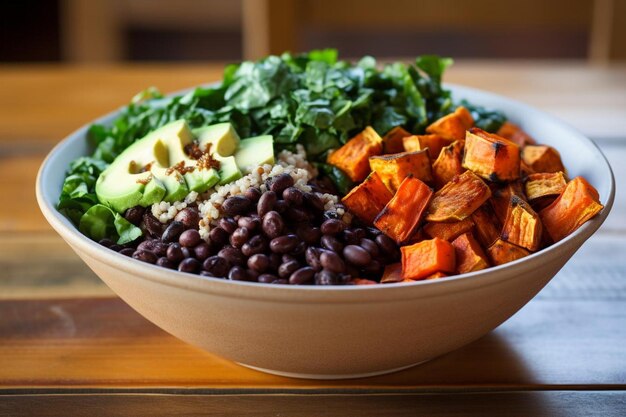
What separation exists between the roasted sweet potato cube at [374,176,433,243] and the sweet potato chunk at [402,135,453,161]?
0.17 metres

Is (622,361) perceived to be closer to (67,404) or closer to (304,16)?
(67,404)

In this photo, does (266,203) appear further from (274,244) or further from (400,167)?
(400,167)

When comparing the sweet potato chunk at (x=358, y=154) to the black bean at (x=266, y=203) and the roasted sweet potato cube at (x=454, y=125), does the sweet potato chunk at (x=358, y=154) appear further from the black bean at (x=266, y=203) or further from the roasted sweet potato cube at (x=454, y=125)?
the black bean at (x=266, y=203)

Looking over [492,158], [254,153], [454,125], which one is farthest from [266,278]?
[454,125]

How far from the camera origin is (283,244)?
1.27 metres

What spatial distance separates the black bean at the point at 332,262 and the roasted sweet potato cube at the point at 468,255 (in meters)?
0.19

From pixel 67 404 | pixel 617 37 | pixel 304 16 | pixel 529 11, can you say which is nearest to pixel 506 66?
pixel 529 11

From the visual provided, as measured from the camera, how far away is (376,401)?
1.28m

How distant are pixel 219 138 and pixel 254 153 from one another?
72 mm

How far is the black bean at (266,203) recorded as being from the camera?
1326 mm

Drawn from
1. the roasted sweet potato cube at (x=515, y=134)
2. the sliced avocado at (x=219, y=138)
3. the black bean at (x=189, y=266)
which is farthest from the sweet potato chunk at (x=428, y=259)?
the roasted sweet potato cube at (x=515, y=134)

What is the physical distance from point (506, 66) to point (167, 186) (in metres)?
1.84

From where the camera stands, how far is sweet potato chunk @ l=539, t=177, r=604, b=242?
1325 millimetres

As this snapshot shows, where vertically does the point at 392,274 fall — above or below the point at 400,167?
below
